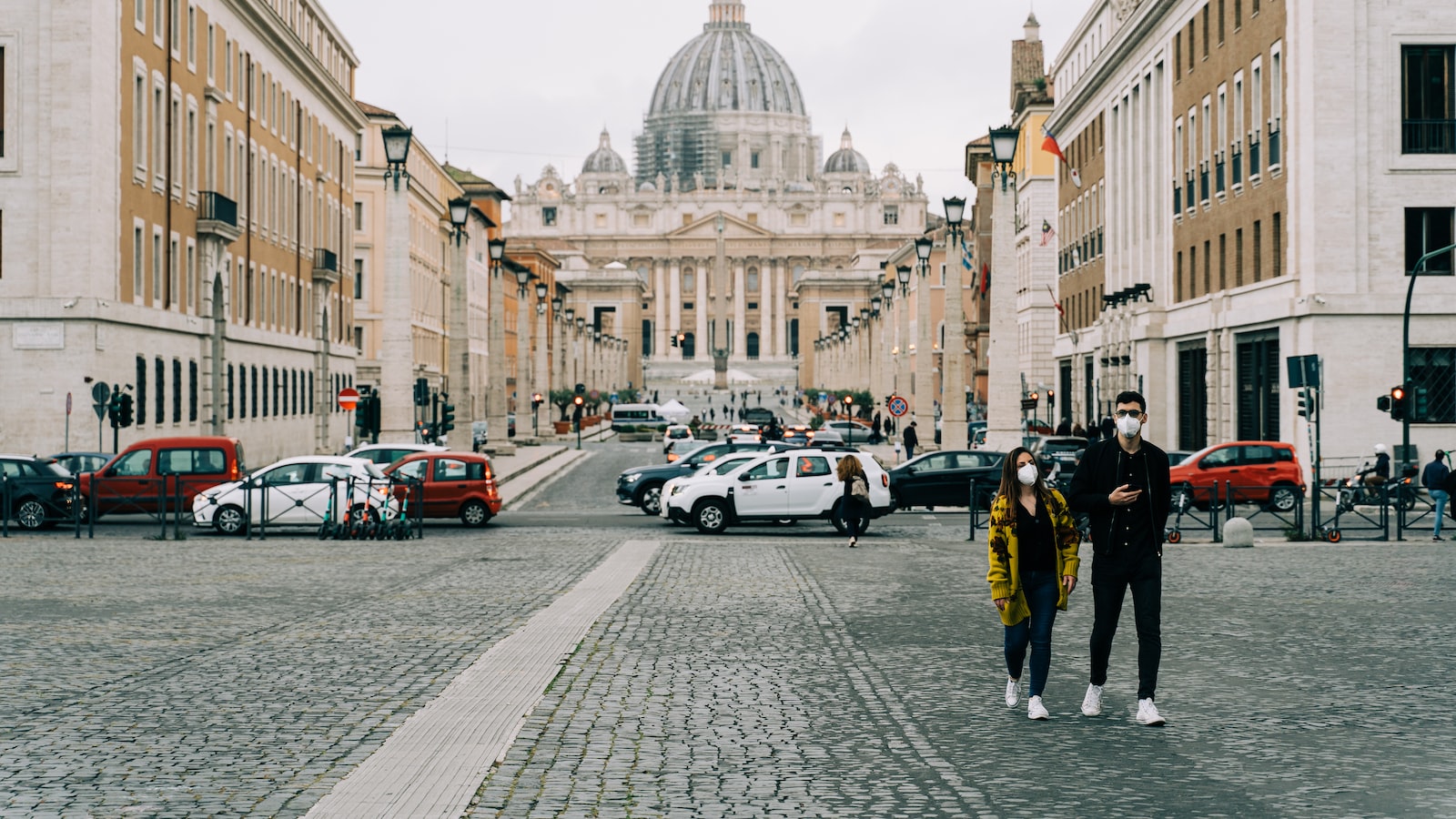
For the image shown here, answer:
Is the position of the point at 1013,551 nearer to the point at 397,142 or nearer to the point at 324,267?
the point at 397,142

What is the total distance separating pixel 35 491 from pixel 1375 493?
24.2 m

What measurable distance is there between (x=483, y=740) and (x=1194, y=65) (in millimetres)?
44071

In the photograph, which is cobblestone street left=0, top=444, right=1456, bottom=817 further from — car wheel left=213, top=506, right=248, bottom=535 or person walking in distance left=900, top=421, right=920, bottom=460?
person walking in distance left=900, top=421, right=920, bottom=460

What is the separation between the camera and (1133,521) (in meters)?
10.5

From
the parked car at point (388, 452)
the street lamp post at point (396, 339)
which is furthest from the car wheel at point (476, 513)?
the street lamp post at point (396, 339)

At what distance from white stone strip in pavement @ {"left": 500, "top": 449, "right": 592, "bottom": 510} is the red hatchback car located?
307 centimetres

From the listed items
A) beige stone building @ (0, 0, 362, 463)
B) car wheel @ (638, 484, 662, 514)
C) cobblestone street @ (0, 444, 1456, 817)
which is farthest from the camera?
beige stone building @ (0, 0, 362, 463)

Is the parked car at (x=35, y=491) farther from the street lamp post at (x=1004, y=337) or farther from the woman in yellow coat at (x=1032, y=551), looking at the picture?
the woman in yellow coat at (x=1032, y=551)

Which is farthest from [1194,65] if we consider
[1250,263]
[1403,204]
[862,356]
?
[862,356]

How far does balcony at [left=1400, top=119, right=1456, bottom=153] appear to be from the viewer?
3897 centimetres

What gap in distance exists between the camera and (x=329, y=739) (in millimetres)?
9945

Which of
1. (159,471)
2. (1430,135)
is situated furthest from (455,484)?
(1430,135)

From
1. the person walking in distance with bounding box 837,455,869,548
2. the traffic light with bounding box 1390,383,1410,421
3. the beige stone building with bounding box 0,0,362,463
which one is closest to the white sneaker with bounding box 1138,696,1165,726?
the person walking in distance with bounding box 837,455,869,548

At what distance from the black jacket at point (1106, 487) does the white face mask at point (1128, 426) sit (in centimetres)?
11
